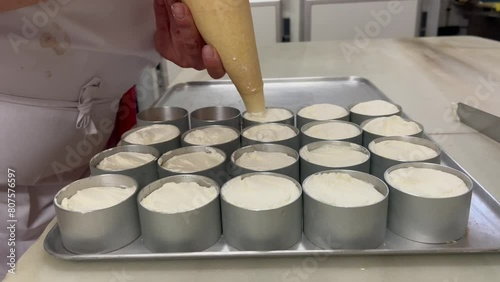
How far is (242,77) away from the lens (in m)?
0.81

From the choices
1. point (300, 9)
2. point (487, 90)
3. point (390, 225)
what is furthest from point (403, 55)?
point (390, 225)

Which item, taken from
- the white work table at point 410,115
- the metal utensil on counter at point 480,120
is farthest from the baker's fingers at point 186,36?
the metal utensil on counter at point 480,120

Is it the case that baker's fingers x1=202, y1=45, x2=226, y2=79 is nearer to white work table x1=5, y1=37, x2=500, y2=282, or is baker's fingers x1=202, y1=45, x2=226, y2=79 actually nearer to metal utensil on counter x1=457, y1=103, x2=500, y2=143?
white work table x1=5, y1=37, x2=500, y2=282

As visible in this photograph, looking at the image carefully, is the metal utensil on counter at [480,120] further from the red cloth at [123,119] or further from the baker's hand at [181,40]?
the red cloth at [123,119]

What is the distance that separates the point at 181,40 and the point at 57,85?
25cm

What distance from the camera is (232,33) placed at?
0.75m

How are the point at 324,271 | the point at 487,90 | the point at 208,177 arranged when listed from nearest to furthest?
1. the point at 324,271
2. the point at 208,177
3. the point at 487,90

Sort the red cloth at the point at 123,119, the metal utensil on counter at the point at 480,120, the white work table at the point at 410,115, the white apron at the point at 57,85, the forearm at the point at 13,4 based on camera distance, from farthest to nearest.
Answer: the red cloth at the point at 123,119 → the metal utensil on counter at the point at 480,120 → the white apron at the point at 57,85 → the forearm at the point at 13,4 → the white work table at the point at 410,115

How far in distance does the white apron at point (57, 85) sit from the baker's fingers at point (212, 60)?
215 mm

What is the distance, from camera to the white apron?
2.49ft

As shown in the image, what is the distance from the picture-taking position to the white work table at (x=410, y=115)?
1.75ft

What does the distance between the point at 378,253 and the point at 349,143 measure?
0.89 ft

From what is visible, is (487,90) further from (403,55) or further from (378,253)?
(378,253)

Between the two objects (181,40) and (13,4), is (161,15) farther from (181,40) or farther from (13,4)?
(13,4)
